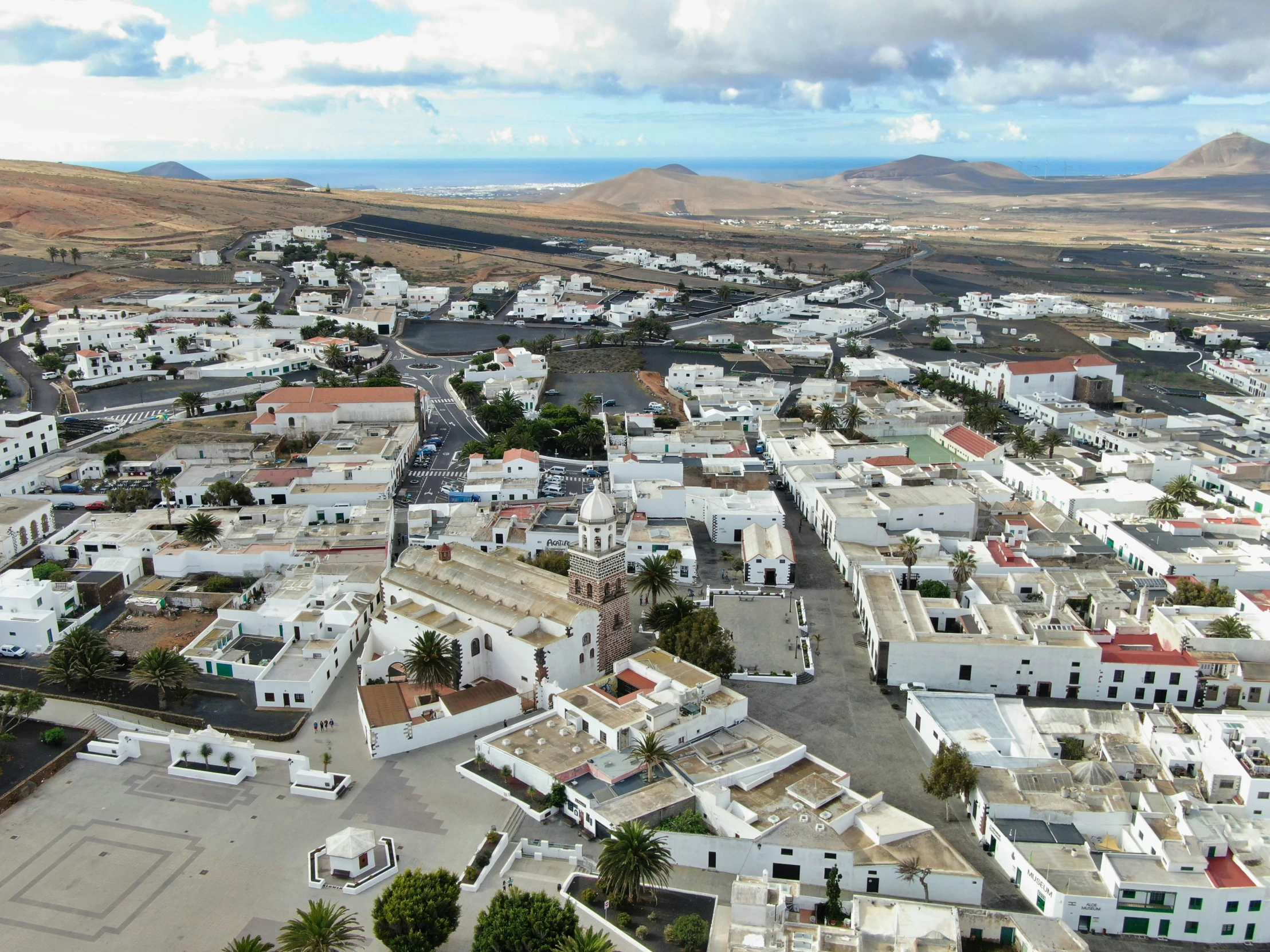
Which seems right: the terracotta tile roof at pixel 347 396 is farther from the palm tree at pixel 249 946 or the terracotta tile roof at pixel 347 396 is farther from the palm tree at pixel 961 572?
the palm tree at pixel 249 946

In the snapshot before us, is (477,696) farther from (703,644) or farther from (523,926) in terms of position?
(523,926)

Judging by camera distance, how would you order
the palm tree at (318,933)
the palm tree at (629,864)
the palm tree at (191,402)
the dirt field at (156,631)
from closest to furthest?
the palm tree at (318,933) → the palm tree at (629,864) → the dirt field at (156,631) → the palm tree at (191,402)

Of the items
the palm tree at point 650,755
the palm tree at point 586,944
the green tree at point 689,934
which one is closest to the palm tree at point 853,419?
the palm tree at point 650,755

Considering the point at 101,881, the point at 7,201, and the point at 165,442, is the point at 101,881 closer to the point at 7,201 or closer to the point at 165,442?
the point at 165,442

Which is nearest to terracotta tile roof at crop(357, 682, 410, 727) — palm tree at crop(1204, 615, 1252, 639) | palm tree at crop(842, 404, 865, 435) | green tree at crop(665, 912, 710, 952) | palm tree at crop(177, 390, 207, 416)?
green tree at crop(665, 912, 710, 952)

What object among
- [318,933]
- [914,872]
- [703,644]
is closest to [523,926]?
[318,933]

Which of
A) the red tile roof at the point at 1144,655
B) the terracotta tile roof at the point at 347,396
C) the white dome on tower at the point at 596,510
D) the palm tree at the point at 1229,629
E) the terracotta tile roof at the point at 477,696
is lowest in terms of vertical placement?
the terracotta tile roof at the point at 477,696

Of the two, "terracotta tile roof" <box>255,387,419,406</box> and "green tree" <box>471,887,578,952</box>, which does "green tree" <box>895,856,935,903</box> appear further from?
"terracotta tile roof" <box>255,387,419,406</box>

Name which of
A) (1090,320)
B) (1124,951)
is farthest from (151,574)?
→ (1090,320)
